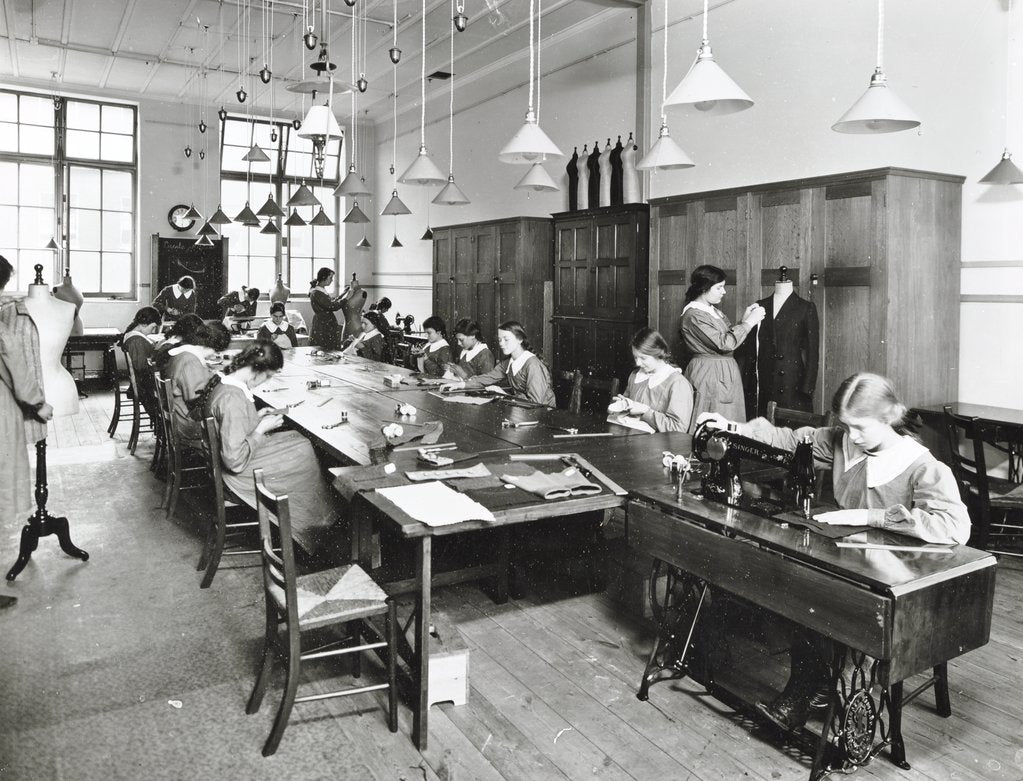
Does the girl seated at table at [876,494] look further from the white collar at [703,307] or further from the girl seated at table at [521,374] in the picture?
the girl seated at table at [521,374]

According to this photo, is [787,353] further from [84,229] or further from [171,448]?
[84,229]

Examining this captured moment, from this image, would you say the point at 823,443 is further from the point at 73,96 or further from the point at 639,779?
the point at 73,96

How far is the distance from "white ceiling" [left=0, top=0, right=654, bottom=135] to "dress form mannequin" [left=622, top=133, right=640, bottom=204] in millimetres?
1123

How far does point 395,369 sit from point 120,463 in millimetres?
2319

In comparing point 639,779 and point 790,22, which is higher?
point 790,22

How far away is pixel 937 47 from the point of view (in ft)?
16.1

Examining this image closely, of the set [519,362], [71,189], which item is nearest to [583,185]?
[519,362]

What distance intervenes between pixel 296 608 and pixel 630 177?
216 inches

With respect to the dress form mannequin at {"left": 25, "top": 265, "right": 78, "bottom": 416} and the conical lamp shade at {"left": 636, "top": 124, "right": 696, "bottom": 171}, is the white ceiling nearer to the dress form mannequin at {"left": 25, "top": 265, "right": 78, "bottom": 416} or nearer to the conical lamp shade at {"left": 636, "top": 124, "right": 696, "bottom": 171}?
the conical lamp shade at {"left": 636, "top": 124, "right": 696, "bottom": 171}

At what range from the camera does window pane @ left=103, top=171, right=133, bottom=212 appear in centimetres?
1166

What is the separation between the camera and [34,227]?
37.3ft

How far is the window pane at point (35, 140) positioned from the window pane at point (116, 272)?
5.20 feet

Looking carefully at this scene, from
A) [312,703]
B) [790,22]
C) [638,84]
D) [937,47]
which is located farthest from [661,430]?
[638,84]

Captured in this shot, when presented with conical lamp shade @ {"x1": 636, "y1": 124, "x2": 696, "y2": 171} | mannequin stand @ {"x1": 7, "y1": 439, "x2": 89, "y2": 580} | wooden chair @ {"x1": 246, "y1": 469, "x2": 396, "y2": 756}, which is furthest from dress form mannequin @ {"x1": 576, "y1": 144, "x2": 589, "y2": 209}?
wooden chair @ {"x1": 246, "y1": 469, "x2": 396, "y2": 756}
